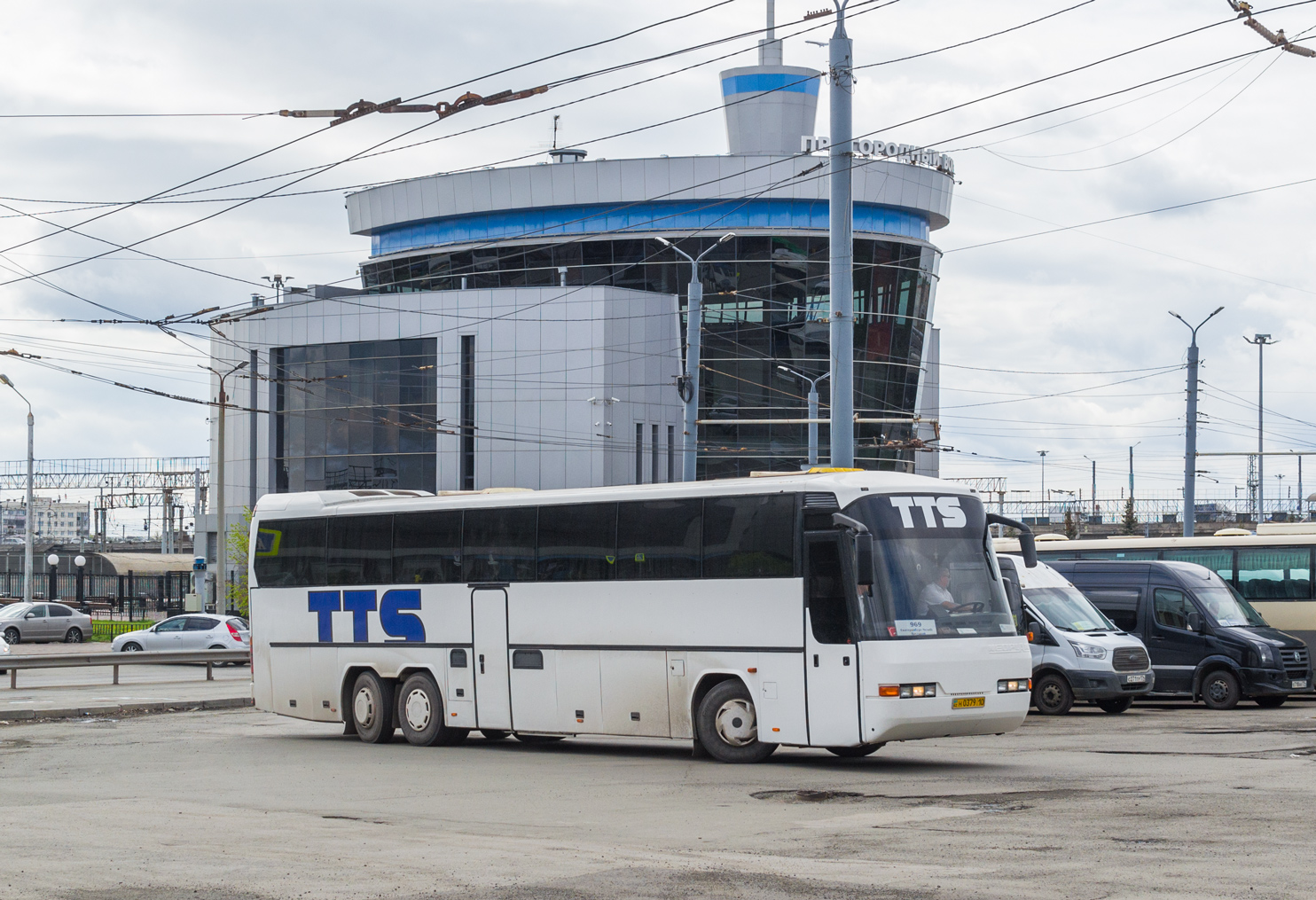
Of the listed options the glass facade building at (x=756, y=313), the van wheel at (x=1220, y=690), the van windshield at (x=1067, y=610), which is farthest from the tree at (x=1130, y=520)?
the van windshield at (x=1067, y=610)

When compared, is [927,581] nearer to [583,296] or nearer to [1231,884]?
[1231,884]

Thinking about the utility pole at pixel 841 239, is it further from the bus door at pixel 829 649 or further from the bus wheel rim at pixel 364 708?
the bus wheel rim at pixel 364 708

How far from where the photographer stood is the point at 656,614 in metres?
16.9

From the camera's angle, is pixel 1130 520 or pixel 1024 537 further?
pixel 1130 520

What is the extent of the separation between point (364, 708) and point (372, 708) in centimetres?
20

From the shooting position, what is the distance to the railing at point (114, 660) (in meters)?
29.1

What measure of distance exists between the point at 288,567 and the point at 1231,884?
15.2 meters

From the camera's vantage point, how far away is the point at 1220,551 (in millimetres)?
28578

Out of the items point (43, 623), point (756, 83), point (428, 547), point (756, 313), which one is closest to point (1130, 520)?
point (756, 83)

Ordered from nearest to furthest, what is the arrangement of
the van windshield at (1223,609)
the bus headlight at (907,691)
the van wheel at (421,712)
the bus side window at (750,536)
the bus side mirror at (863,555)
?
the bus side mirror at (863,555)
the bus headlight at (907,691)
the bus side window at (750,536)
the van wheel at (421,712)
the van windshield at (1223,609)

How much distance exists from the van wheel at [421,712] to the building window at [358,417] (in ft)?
150

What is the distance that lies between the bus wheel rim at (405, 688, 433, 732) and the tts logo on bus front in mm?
674

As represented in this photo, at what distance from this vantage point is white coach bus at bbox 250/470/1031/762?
1514cm

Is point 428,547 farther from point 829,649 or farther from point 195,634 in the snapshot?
point 195,634
